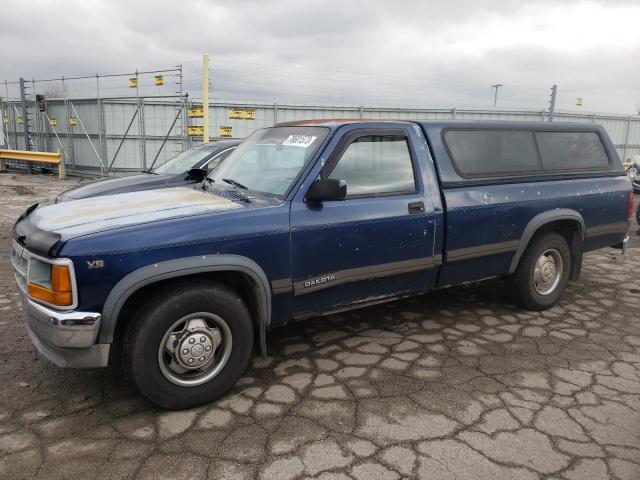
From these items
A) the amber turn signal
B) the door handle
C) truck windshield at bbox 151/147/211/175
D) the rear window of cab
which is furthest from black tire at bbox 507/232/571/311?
truck windshield at bbox 151/147/211/175

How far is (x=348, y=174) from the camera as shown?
12.6ft

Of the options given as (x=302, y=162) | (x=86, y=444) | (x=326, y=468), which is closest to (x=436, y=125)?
(x=302, y=162)

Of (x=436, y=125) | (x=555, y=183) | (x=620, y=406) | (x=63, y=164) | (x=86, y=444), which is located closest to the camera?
(x=86, y=444)

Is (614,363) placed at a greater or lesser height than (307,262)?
A: lesser

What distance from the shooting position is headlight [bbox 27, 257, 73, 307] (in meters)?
2.79

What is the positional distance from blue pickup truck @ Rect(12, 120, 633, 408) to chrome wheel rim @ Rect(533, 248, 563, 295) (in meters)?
0.02

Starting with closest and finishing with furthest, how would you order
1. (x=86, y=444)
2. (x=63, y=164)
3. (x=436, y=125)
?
(x=86, y=444) < (x=436, y=125) < (x=63, y=164)

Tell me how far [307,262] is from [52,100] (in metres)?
18.3

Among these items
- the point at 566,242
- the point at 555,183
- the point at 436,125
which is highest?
the point at 436,125

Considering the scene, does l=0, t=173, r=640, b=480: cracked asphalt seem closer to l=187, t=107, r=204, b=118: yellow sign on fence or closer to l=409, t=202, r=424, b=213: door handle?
l=409, t=202, r=424, b=213: door handle

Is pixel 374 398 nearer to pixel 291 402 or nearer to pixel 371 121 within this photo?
pixel 291 402

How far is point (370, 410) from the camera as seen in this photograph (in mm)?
3197

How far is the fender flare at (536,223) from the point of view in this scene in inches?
183

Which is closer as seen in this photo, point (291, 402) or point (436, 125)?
point (291, 402)
